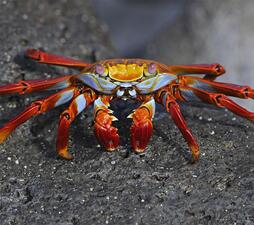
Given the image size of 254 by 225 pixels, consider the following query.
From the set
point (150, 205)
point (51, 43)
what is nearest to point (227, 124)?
point (150, 205)

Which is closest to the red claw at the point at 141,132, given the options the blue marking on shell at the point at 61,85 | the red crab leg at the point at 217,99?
the red crab leg at the point at 217,99

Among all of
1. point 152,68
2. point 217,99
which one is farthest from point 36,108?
point 217,99

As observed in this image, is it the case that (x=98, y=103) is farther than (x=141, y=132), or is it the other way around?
(x=98, y=103)

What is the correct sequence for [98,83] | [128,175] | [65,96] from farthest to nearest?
[65,96]
[98,83]
[128,175]

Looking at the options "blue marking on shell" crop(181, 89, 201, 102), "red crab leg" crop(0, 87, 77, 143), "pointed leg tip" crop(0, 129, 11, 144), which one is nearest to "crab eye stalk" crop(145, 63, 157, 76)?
"blue marking on shell" crop(181, 89, 201, 102)

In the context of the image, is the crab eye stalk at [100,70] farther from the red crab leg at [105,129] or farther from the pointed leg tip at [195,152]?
the pointed leg tip at [195,152]

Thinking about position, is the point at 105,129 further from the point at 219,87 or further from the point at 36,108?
the point at 219,87

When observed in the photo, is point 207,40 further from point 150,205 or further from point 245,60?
point 150,205
